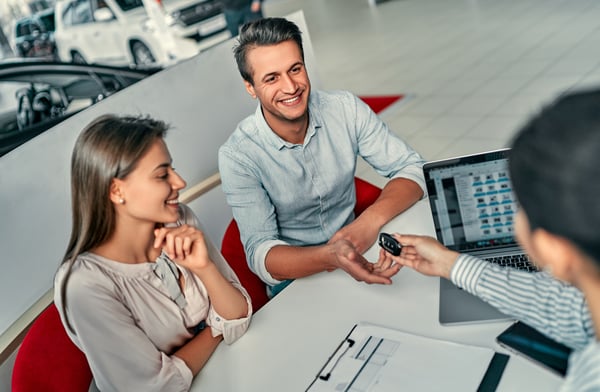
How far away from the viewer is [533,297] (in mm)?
1082

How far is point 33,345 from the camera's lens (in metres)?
1.36

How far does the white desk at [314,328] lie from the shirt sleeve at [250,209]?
0.26 metres

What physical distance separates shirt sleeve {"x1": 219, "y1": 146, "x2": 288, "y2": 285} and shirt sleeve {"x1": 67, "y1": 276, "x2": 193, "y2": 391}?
1.65 feet

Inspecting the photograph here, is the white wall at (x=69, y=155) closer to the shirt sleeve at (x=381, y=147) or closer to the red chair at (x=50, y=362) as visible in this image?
the red chair at (x=50, y=362)

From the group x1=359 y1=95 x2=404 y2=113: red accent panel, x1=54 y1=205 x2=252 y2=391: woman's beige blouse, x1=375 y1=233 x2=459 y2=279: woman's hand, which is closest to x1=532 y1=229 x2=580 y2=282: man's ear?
x1=375 y1=233 x2=459 y2=279: woman's hand

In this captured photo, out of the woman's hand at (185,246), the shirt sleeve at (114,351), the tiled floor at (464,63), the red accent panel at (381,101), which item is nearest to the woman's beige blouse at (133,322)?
the shirt sleeve at (114,351)

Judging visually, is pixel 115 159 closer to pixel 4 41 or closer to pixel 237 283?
pixel 237 283

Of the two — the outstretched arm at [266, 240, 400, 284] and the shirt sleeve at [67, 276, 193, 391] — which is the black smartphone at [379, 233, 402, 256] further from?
the shirt sleeve at [67, 276, 193, 391]

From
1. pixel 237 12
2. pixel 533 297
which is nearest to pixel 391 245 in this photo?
pixel 533 297

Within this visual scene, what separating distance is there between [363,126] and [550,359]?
4.01 feet

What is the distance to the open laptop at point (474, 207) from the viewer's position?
1325 mm

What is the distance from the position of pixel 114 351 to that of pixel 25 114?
1863 millimetres

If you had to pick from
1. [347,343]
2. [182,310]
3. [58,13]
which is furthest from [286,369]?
[58,13]

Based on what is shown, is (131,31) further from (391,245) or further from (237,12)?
(391,245)
